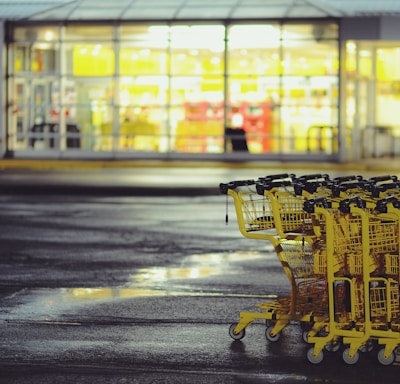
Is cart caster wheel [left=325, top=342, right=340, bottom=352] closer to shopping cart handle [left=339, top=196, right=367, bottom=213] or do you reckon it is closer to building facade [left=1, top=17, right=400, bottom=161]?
shopping cart handle [left=339, top=196, right=367, bottom=213]

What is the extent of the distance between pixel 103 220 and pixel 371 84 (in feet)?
71.4

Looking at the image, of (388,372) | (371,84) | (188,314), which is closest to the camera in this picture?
(388,372)

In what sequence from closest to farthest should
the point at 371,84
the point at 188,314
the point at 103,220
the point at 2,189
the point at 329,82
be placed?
the point at 188,314
the point at 103,220
the point at 2,189
the point at 329,82
the point at 371,84

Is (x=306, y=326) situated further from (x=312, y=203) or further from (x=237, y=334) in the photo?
(x=312, y=203)

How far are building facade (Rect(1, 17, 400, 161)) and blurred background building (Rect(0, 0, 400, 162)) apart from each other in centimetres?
3

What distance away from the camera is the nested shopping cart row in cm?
727

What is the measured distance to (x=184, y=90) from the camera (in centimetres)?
3603

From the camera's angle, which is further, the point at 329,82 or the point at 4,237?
the point at 329,82

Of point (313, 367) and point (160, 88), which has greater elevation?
point (160, 88)

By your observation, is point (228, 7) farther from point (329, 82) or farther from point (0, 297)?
point (0, 297)

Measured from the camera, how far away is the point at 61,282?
11086 mm

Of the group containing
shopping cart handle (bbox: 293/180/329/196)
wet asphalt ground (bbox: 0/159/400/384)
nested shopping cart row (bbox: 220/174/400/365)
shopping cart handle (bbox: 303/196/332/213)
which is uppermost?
shopping cart handle (bbox: 293/180/329/196)

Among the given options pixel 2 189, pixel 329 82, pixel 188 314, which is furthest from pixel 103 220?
pixel 329 82

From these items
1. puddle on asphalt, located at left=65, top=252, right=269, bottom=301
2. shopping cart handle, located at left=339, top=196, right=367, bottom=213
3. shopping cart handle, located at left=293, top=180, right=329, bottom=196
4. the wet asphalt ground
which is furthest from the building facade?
shopping cart handle, located at left=339, top=196, right=367, bottom=213
